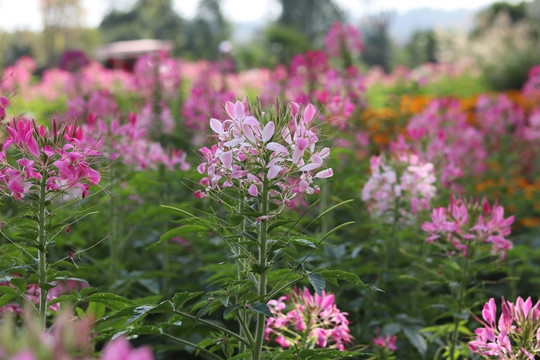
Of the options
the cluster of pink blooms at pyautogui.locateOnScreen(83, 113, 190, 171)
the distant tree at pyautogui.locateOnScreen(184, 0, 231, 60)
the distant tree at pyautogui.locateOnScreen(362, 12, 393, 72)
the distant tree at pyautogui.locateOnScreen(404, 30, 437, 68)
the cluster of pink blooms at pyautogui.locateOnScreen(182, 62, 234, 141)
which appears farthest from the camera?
the distant tree at pyautogui.locateOnScreen(362, 12, 393, 72)

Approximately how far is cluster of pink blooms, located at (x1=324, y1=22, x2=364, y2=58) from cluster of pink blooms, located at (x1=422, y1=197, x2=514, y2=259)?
358cm

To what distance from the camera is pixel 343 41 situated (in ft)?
17.9

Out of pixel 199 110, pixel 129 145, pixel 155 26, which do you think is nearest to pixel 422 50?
pixel 155 26

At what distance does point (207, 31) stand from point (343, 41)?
86.6ft

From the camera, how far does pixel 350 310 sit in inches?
112

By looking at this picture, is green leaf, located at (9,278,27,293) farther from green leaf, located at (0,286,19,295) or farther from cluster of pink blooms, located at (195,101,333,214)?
cluster of pink blooms, located at (195,101,333,214)

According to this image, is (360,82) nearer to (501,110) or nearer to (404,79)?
(501,110)

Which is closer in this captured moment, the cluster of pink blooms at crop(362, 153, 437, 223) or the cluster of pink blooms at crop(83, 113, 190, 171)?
the cluster of pink blooms at crop(362, 153, 437, 223)

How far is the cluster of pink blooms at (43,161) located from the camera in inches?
54.1

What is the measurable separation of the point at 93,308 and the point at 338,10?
39039 mm

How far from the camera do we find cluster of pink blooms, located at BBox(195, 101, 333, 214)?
1.37 metres

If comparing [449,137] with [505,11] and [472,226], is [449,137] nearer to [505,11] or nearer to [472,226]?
[472,226]

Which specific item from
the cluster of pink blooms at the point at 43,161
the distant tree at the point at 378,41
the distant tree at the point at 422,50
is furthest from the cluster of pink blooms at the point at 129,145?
the distant tree at the point at 378,41

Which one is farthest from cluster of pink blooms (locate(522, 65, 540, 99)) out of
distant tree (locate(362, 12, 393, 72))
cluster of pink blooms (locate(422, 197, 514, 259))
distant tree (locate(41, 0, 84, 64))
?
distant tree (locate(362, 12, 393, 72))
